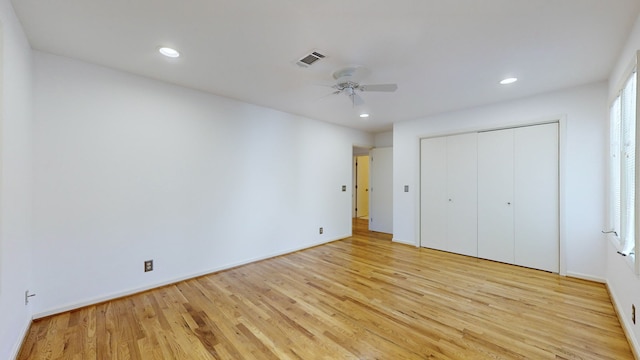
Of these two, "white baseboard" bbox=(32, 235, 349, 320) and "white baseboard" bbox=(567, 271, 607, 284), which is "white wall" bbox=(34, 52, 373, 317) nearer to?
"white baseboard" bbox=(32, 235, 349, 320)

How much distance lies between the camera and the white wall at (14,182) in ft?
5.25

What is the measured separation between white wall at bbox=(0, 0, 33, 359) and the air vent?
1.97m

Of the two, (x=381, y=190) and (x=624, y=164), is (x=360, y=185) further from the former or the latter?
(x=624, y=164)

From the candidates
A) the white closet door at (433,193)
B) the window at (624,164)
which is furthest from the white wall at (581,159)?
the white closet door at (433,193)

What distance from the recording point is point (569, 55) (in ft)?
7.81

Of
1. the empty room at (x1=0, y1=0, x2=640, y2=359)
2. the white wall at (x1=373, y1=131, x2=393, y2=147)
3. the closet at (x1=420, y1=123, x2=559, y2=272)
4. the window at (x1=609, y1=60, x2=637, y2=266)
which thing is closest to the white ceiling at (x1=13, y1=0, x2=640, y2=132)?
the empty room at (x1=0, y1=0, x2=640, y2=359)

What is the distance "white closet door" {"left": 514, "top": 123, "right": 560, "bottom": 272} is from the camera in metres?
3.41

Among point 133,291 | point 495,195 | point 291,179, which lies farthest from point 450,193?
point 133,291

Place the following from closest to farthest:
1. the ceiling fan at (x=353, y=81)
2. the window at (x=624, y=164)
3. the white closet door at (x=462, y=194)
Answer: the window at (x=624, y=164), the ceiling fan at (x=353, y=81), the white closet door at (x=462, y=194)

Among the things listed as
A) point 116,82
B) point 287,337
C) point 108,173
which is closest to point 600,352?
point 287,337

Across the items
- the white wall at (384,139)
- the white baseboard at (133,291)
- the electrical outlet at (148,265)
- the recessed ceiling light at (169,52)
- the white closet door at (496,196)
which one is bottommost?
the white baseboard at (133,291)

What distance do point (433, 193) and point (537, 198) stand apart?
1.45 m

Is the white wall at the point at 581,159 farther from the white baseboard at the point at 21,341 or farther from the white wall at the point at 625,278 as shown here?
the white baseboard at the point at 21,341

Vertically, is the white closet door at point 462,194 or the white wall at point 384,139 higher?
the white wall at point 384,139
